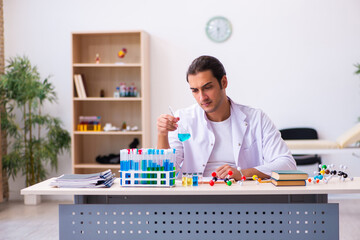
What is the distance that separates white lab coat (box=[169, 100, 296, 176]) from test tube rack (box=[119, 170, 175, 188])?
26.5 inches

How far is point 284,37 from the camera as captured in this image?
557cm

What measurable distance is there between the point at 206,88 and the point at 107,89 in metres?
3.26

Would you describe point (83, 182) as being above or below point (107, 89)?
below

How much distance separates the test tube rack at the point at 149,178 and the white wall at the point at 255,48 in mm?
3588

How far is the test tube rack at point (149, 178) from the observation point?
2.11 meters

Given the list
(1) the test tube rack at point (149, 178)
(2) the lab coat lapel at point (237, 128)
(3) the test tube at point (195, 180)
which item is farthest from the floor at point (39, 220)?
(3) the test tube at point (195, 180)

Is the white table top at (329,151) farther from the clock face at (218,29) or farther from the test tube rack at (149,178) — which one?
the test tube rack at (149,178)

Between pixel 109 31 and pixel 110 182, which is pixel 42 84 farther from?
pixel 110 182

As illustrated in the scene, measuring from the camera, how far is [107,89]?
5.70 metres

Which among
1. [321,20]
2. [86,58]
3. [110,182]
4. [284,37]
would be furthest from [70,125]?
[110,182]

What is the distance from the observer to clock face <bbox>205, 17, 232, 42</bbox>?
5590mm

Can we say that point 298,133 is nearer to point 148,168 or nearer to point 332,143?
point 332,143

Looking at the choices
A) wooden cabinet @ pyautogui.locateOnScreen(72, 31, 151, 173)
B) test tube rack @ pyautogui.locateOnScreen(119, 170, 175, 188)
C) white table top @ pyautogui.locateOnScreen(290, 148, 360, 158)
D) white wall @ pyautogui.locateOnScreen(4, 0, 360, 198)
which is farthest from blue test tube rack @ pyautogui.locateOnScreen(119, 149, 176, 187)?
white wall @ pyautogui.locateOnScreen(4, 0, 360, 198)

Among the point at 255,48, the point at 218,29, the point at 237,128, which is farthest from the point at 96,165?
the point at 237,128
